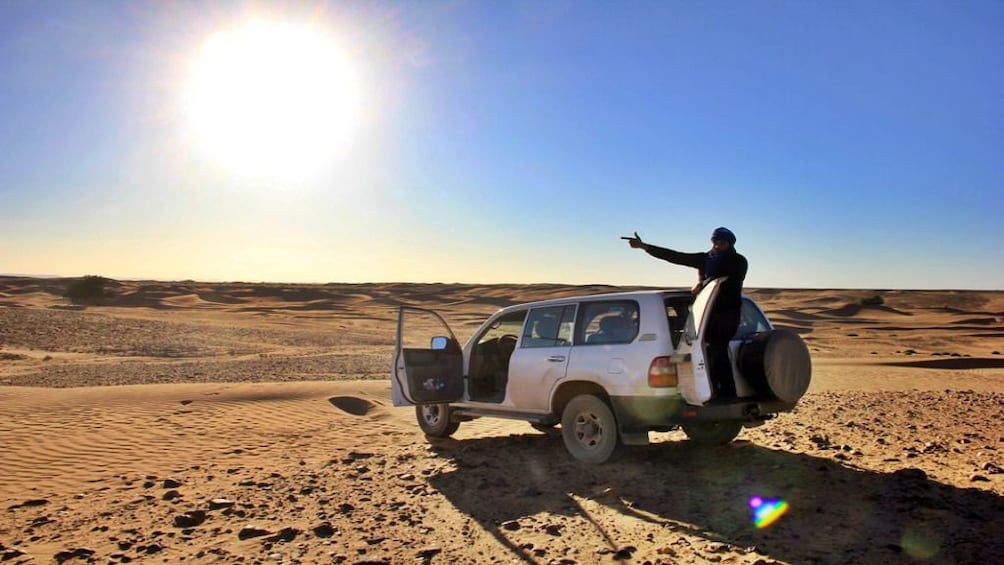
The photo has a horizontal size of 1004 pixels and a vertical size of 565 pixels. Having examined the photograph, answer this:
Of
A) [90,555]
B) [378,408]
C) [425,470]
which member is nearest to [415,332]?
[378,408]

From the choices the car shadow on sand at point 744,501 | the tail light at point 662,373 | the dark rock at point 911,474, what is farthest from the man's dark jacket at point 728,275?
the dark rock at point 911,474

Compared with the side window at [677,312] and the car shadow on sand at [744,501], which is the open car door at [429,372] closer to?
the car shadow on sand at [744,501]

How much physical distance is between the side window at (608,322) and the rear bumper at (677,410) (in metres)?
0.64

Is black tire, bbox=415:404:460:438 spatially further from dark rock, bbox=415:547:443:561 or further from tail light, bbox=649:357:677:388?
dark rock, bbox=415:547:443:561

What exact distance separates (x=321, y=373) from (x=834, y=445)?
13.7m

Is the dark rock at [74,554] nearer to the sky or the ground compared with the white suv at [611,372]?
nearer to the ground

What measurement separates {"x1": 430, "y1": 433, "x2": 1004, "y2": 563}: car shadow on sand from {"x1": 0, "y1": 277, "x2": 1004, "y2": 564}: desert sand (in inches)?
1.1

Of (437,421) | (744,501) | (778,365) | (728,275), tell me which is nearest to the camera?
(744,501)

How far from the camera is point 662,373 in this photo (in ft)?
21.4

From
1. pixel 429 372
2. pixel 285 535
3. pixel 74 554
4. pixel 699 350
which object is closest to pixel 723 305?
pixel 699 350

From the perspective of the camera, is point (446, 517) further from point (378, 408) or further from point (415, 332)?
point (415, 332)

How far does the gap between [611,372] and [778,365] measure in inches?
60.1

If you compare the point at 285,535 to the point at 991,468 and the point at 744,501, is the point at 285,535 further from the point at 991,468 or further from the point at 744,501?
the point at 991,468

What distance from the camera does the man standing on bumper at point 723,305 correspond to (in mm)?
6547
